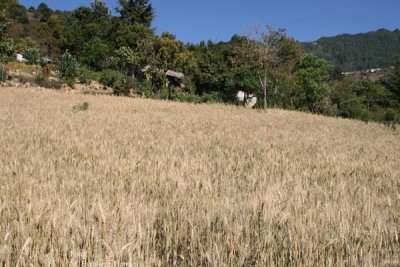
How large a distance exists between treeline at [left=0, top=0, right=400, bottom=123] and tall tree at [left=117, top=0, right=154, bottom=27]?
0.23 metres

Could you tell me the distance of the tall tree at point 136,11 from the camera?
84750mm

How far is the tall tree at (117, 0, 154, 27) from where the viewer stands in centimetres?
8475

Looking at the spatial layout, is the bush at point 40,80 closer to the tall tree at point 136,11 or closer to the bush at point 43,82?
the bush at point 43,82

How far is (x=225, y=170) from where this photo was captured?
496cm

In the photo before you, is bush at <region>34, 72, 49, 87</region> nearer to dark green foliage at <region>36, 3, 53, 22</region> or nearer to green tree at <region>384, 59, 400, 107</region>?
green tree at <region>384, 59, 400, 107</region>

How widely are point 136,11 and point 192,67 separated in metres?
36.2

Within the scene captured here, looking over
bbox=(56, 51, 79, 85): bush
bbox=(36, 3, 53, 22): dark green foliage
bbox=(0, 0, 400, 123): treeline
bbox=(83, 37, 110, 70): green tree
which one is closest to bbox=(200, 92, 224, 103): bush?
bbox=(0, 0, 400, 123): treeline

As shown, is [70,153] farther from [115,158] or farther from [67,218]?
[67,218]

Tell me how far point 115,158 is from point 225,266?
11.7 feet

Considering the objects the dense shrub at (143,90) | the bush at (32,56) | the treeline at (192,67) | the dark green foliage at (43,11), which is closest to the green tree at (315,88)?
the treeline at (192,67)

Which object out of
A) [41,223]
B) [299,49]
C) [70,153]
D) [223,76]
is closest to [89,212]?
[41,223]

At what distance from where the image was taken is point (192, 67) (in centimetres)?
5728

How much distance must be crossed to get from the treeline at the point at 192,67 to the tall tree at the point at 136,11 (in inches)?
9.2

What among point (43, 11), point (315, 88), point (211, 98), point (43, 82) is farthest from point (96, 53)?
point (43, 11)
